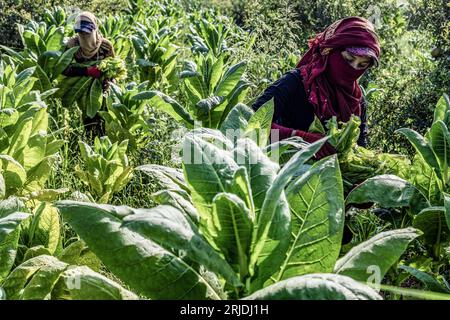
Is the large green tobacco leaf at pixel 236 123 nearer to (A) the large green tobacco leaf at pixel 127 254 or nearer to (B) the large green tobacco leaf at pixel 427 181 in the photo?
(A) the large green tobacco leaf at pixel 127 254

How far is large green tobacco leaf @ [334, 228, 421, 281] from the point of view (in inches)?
59.4

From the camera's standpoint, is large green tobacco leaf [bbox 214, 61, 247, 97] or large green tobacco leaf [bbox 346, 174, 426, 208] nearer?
large green tobacco leaf [bbox 346, 174, 426, 208]

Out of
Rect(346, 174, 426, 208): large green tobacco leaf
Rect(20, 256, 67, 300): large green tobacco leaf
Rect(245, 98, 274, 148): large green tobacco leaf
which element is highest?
Rect(245, 98, 274, 148): large green tobacco leaf

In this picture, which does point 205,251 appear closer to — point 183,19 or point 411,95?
point 411,95

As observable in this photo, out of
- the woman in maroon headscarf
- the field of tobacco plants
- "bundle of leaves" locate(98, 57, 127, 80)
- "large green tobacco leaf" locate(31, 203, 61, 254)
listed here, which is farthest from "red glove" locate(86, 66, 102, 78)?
"large green tobacco leaf" locate(31, 203, 61, 254)

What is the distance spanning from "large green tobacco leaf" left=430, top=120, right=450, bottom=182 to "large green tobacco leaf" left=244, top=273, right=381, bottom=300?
124 cm

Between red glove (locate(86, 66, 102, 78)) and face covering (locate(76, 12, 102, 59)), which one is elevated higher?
face covering (locate(76, 12, 102, 59))

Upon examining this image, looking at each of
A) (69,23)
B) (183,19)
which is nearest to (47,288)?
(69,23)

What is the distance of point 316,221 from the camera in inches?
A: 62.6

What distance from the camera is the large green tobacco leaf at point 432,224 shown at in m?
2.22

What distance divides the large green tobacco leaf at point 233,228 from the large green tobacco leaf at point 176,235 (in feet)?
0.22

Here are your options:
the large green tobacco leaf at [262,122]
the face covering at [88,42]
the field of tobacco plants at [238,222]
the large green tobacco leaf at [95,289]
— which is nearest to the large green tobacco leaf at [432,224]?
the field of tobacco plants at [238,222]

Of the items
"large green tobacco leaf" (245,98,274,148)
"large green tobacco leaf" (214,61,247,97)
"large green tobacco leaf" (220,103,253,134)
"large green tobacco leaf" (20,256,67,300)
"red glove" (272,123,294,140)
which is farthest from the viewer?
"large green tobacco leaf" (214,61,247,97)

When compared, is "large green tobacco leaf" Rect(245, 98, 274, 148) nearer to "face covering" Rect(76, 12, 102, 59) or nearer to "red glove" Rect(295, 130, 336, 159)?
"red glove" Rect(295, 130, 336, 159)
